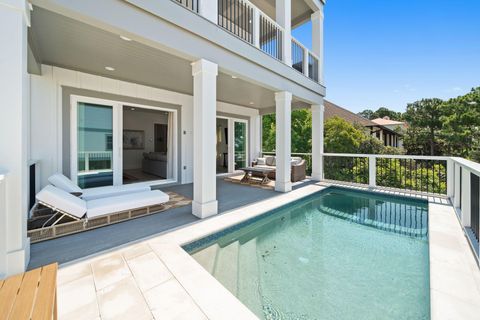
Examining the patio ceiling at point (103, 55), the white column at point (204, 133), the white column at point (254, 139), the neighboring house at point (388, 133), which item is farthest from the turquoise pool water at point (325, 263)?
the neighboring house at point (388, 133)

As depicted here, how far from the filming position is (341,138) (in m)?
9.62

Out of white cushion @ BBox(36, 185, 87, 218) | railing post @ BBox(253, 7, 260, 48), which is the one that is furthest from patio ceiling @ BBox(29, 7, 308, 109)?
white cushion @ BBox(36, 185, 87, 218)

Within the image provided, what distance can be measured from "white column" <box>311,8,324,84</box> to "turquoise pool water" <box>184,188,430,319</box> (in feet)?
17.0

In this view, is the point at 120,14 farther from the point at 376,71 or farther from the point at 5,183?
the point at 376,71

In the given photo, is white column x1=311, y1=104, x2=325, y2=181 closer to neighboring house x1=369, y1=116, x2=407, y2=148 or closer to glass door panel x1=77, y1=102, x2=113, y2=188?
glass door panel x1=77, y1=102, x2=113, y2=188

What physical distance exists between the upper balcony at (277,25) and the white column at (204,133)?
959 millimetres

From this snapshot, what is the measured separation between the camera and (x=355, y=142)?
31.4 ft

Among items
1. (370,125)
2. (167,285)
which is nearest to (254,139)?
(167,285)

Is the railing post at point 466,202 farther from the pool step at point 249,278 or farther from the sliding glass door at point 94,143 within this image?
the sliding glass door at point 94,143

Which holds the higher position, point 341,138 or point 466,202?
point 341,138

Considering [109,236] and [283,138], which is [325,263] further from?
[283,138]

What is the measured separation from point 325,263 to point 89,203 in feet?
11.9

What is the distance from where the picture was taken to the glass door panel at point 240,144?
8773mm

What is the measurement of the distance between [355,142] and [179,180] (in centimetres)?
802
